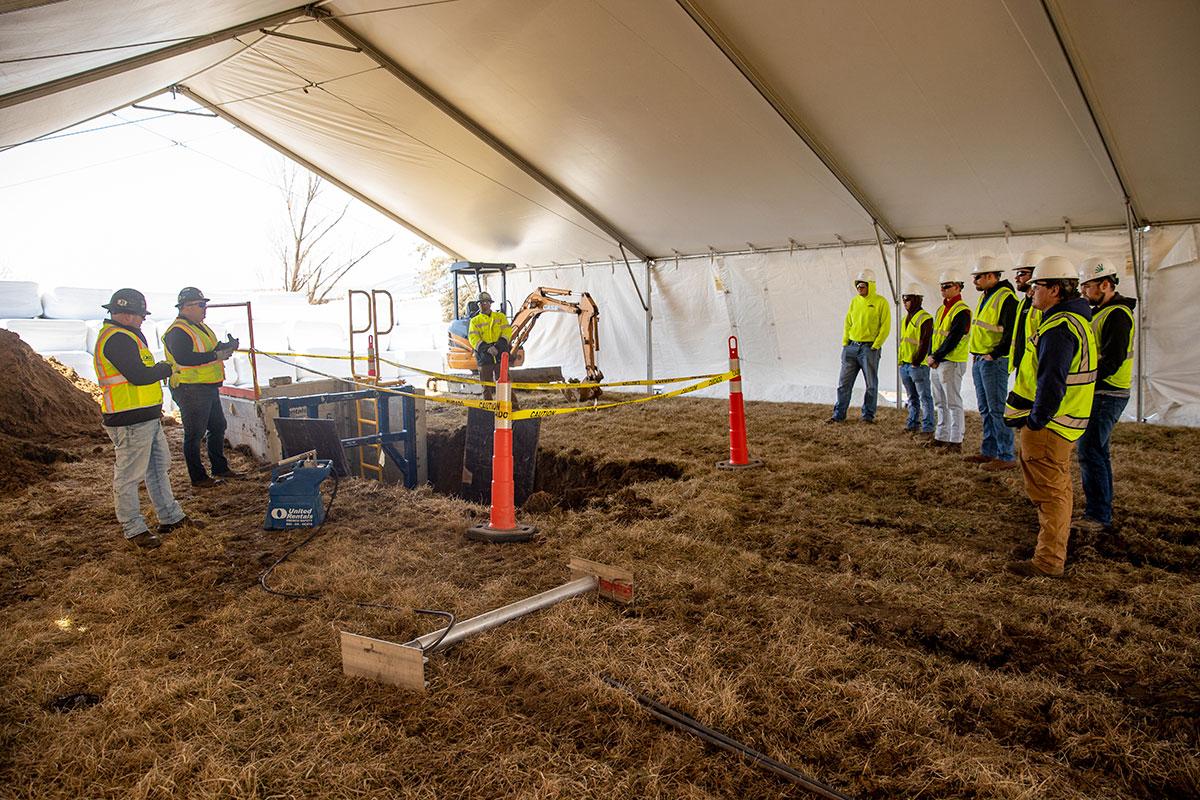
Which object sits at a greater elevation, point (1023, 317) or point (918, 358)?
point (1023, 317)

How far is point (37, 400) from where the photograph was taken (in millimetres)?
9906

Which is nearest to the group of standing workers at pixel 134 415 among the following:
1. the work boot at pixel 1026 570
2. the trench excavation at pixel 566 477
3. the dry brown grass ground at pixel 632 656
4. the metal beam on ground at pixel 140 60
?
the dry brown grass ground at pixel 632 656

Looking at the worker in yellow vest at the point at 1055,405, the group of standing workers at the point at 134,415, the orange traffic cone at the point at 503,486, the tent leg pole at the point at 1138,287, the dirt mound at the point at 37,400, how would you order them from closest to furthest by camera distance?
the worker in yellow vest at the point at 1055,405
the orange traffic cone at the point at 503,486
the group of standing workers at the point at 134,415
the tent leg pole at the point at 1138,287
the dirt mound at the point at 37,400

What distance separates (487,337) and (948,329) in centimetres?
622

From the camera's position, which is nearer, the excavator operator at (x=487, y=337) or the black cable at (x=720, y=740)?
the black cable at (x=720, y=740)

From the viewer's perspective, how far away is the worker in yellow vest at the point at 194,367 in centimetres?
675

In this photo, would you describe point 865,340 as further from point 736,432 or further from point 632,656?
point 632,656

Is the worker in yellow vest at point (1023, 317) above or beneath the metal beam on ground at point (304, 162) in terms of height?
beneath

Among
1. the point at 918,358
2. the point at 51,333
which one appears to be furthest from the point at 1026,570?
the point at 51,333

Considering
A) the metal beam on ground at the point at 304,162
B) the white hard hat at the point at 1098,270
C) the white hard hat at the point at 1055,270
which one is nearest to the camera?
the white hard hat at the point at 1055,270

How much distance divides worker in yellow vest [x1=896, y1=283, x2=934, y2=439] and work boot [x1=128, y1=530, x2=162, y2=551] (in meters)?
7.88

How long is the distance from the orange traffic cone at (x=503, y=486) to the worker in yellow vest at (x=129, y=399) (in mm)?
2398

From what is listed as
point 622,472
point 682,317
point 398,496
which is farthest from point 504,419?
point 682,317

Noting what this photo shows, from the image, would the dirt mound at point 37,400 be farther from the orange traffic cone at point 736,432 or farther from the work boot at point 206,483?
the orange traffic cone at point 736,432
